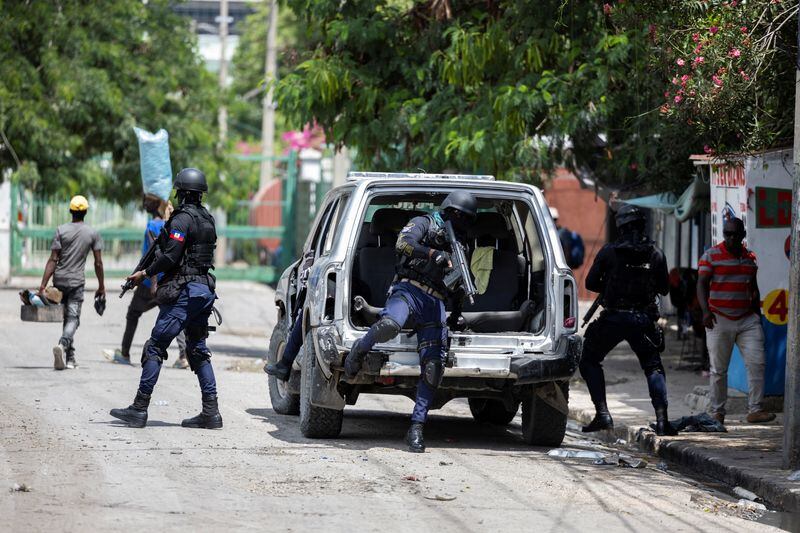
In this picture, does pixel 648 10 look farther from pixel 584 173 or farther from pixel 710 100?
pixel 584 173

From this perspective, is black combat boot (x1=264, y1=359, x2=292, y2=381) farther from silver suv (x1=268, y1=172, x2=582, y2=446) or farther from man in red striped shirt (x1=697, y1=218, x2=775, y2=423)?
man in red striped shirt (x1=697, y1=218, x2=775, y2=423)

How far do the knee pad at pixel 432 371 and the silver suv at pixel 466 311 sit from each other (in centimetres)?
13

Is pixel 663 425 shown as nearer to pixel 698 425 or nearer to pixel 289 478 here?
pixel 698 425

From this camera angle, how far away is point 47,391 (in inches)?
481

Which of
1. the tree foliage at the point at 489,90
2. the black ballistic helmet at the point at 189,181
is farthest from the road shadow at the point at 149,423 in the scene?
the tree foliage at the point at 489,90

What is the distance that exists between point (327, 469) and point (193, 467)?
2.70 feet

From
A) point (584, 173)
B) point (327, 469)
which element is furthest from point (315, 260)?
point (584, 173)

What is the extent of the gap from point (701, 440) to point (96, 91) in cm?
1812

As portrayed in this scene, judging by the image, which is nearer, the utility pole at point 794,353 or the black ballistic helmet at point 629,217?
the utility pole at point 794,353

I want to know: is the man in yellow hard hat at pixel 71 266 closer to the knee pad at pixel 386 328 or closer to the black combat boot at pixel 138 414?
the black combat boot at pixel 138 414

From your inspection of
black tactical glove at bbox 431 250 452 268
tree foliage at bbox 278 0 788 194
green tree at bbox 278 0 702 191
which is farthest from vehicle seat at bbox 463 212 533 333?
green tree at bbox 278 0 702 191

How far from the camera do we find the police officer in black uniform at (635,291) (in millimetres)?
10906

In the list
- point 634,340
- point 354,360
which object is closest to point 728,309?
point 634,340

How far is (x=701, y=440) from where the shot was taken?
427 inches
